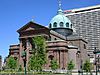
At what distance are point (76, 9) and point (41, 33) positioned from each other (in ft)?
310

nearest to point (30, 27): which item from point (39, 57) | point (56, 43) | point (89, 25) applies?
point (56, 43)

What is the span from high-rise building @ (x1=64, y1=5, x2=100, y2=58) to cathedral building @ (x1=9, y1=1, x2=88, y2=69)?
124ft

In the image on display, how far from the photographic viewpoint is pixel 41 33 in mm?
89562

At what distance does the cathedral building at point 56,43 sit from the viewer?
8469 centimetres

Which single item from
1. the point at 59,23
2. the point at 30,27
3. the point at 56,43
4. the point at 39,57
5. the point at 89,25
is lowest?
the point at 39,57

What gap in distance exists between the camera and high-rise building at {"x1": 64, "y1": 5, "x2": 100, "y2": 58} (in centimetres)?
13875

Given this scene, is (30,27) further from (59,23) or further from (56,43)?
(56,43)

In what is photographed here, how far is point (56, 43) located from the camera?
277ft

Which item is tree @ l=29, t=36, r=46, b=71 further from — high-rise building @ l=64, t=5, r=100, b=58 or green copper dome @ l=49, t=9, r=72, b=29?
high-rise building @ l=64, t=5, r=100, b=58

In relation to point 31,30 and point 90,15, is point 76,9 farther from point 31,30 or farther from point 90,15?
point 31,30

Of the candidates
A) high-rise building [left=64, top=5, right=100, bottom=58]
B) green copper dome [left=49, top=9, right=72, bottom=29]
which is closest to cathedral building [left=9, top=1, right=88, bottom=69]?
green copper dome [left=49, top=9, right=72, bottom=29]

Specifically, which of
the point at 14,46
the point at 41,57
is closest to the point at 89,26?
the point at 14,46

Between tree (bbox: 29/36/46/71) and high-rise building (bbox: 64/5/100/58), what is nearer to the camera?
tree (bbox: 29/36/46/71)

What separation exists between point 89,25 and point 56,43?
64989mm
